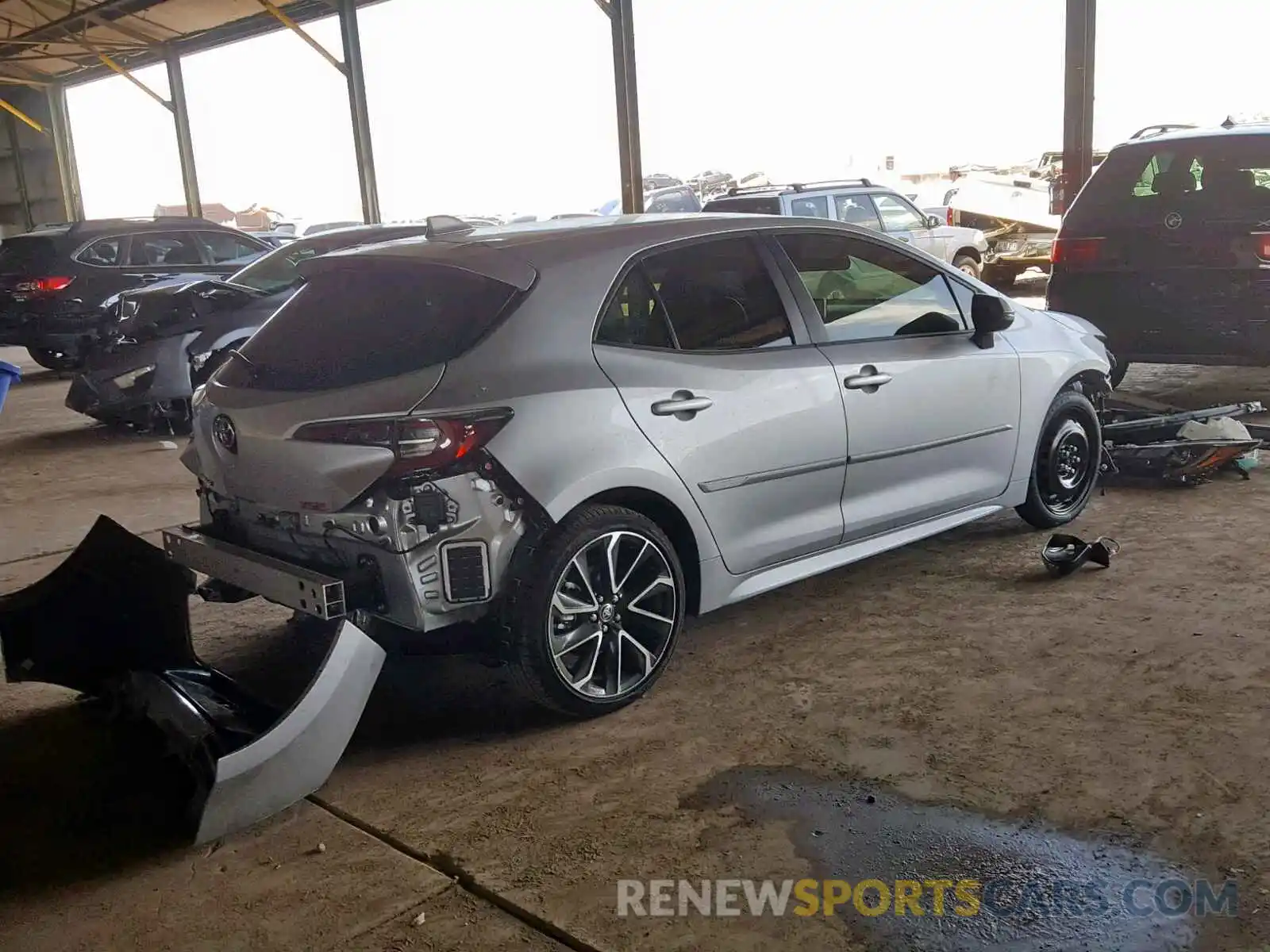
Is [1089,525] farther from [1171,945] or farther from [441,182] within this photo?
[441,182]

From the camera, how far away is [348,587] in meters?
3.30

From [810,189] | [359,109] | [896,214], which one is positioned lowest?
[896,214]

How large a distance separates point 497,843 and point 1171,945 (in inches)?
62.5

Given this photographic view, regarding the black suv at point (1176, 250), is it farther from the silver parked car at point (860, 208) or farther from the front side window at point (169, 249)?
the front side window at point (169, 249)

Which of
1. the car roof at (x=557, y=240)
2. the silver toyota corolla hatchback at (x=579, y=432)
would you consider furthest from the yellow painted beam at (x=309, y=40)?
the silver toyota corolla hatchback at (x=579, y=432)

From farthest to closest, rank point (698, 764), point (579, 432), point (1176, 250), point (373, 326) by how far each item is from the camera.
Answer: point (1176, 250), point (373, 326), point (579, 432), point (698, 764)

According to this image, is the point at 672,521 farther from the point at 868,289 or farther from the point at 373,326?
the point at 868,289

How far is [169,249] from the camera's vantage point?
39.9ft

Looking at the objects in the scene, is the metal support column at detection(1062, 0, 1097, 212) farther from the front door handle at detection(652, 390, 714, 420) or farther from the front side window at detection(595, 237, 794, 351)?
the front door handle at detection(652, 390, 714, 420)

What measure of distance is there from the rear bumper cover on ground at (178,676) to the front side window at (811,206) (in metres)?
8.65

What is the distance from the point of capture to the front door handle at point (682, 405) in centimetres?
368

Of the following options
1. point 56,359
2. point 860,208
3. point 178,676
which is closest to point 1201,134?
point 860,208

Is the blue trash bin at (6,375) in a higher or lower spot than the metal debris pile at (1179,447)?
higher

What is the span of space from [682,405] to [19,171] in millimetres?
31297
